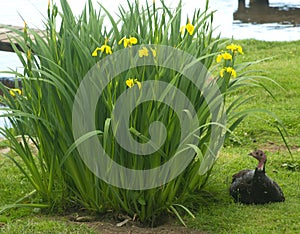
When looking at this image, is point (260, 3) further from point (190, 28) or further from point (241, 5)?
point (190, 28)

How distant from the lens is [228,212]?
388cm

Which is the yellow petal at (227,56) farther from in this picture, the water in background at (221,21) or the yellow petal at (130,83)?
the water in background at (221,21)

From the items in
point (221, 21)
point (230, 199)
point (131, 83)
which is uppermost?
point (131, 83)

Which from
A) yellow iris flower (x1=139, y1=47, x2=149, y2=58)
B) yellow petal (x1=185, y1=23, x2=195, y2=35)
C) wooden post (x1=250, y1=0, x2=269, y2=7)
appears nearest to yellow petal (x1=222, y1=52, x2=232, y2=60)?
yellow petal (x1=185, y1=23, x2=195, y2=35)

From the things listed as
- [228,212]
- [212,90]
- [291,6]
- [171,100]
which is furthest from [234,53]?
[291,6]

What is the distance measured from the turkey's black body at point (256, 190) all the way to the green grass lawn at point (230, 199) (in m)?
0.05

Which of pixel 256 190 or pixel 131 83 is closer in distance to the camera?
pixel 131 83

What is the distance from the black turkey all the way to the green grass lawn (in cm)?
5

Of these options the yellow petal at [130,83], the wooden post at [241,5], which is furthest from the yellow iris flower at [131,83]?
the wooden post at [241,5]

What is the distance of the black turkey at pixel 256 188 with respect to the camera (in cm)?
400

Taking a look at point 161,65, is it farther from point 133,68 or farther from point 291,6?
point 291,6

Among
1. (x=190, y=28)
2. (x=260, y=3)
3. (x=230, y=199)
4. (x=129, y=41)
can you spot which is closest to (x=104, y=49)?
(x=129, y=41)

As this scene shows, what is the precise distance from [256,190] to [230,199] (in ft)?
0.60

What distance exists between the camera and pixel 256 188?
402 cm
